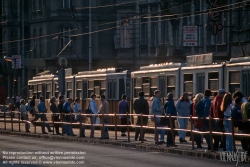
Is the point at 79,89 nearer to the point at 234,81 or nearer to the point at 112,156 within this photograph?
the point at 234,81

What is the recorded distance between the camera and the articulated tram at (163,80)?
33.1 metres

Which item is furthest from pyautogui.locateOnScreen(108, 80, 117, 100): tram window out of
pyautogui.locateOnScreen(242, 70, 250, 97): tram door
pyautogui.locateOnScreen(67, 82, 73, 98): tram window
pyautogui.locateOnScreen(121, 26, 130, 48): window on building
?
pyautogui.locateOnScreen(121, 26, 130, 48): window on building

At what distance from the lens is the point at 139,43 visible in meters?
73.3

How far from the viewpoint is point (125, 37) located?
253ft

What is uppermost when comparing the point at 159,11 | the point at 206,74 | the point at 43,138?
the point at 159,11

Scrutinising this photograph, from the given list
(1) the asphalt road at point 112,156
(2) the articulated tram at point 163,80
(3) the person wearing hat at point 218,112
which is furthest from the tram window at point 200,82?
(3) the person wearing hat at point 218,112

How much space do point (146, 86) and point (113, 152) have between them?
13772 mm

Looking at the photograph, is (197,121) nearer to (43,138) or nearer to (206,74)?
(206,74)

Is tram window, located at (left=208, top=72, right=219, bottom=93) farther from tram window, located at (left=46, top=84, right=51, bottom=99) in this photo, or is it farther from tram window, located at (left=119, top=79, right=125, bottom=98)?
tram window, located at (left=46, top=84, right=51, bottom=99)

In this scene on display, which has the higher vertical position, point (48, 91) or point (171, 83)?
point (171, 83)

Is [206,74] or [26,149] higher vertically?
[206,74]

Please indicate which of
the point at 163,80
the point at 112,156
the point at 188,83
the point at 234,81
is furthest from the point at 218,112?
the point at 163,80

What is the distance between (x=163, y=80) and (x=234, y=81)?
6695 millimetres

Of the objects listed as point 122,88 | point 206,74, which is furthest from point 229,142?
point 122,88
